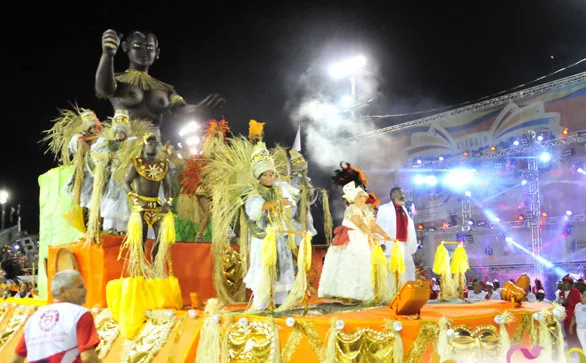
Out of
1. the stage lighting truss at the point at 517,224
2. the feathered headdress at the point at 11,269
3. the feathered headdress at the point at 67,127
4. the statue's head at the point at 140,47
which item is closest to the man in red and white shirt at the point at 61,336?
the feathered headdress at the point at 67,127

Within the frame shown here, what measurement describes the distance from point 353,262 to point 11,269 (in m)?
7.37

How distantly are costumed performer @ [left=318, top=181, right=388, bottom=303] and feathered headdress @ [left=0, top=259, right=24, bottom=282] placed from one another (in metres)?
6.77

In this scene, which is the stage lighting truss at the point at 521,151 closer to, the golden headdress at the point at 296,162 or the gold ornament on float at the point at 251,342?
the golden headdress at the point at 296,162

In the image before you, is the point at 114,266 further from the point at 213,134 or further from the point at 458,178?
the point at 458,178

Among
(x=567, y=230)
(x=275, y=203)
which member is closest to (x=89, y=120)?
(x=275, y=203)

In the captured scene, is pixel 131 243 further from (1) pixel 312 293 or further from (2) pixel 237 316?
(1) pixel 312 293

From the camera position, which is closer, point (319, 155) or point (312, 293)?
point (312, 293)

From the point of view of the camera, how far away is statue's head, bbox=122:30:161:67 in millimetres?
8273

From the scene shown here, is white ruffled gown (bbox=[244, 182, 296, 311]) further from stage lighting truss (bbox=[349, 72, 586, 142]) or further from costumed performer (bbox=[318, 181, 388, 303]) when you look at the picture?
stage lighting truss (bbox=[349, 72, 586, 142])

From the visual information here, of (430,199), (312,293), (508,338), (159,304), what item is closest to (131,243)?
(159,304)

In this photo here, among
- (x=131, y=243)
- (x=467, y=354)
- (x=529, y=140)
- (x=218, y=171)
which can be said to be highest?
(x=529, y=140)

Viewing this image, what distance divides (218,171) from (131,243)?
4.60ft

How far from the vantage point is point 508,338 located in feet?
16.9

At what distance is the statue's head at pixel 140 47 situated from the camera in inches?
326
